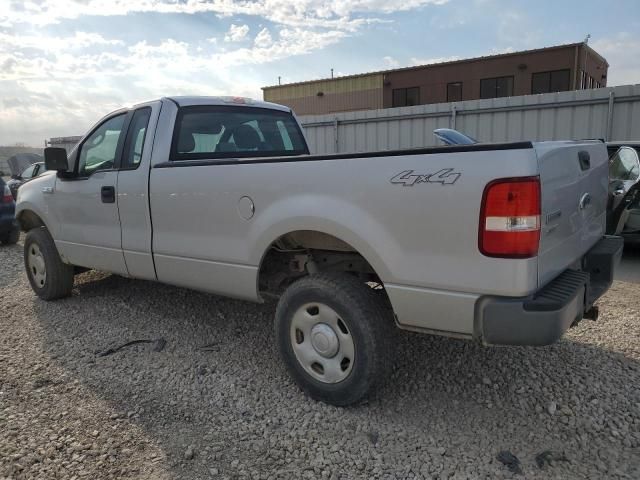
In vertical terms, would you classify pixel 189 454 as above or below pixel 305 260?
below

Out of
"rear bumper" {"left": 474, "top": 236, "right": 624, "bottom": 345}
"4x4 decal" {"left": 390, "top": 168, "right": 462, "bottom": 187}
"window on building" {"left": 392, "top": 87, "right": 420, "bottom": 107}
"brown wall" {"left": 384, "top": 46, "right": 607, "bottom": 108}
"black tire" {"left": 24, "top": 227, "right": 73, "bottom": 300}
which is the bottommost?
"black tire" {"left": 24, "top": 227, "right": 73, "bottom": 300}

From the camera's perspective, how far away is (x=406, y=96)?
1118 inches

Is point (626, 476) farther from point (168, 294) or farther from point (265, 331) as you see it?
point (168, 294)

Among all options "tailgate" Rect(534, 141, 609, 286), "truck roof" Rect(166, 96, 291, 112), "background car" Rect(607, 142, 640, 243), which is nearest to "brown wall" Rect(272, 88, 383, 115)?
"background car" Rect(607, 142, 640, 243)

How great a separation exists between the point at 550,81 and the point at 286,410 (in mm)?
25873

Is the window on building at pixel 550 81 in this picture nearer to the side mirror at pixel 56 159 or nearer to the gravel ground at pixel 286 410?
the gravel ground at pixel 286 410

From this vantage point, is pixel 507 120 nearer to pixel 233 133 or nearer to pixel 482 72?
pixel 233 133

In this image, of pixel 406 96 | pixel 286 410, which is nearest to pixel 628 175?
pixel 286 410

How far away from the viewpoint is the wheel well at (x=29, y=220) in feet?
18.2

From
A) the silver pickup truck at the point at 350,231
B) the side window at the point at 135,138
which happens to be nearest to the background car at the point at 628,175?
the silver pickup truck at the point at 350,231

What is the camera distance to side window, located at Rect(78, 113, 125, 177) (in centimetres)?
449

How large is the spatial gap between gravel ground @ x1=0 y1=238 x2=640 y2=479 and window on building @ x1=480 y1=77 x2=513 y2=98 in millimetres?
23529

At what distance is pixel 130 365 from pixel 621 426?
318 cm

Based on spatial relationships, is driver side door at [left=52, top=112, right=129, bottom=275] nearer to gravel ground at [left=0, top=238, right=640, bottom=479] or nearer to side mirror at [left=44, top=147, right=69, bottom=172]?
side mirror at [left=44, top=147, right=69, bottom=172]
